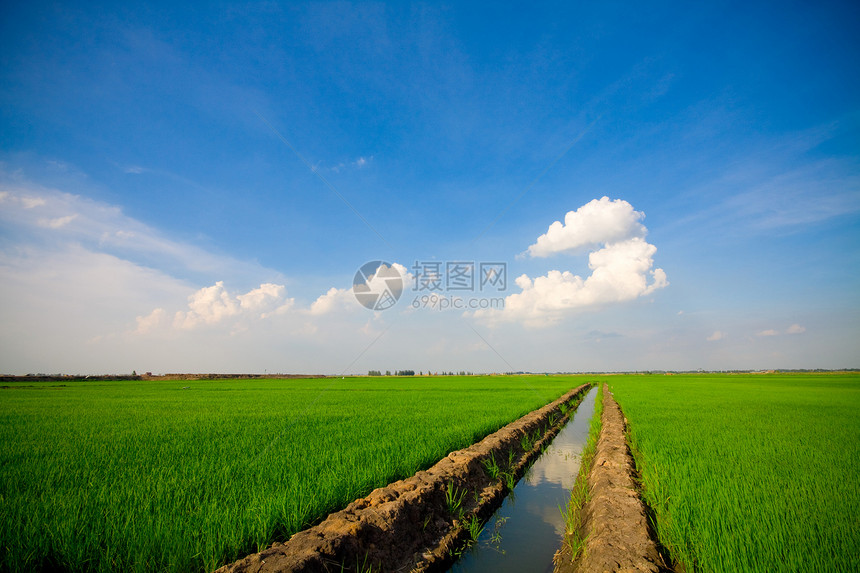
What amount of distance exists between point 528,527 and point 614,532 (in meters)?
1.39

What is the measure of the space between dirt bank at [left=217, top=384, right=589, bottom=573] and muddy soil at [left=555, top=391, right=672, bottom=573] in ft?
3.62

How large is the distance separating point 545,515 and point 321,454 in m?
3.09

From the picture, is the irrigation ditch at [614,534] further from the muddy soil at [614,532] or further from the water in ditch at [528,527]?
the water in ditch at [528,527]

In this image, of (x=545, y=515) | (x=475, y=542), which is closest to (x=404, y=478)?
(x=475, y=542)

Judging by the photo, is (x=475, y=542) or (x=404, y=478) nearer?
(x=475, y=542)

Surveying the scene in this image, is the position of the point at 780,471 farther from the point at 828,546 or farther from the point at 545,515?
the point at 545,515

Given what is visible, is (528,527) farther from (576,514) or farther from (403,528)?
(403,528)

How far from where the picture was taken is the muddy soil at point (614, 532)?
2.60 metres

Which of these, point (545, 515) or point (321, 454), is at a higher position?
point (321, 454)

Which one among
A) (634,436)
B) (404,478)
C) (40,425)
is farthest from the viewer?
(40,425)

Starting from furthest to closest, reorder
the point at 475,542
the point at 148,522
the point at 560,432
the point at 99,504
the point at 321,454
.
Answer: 1. the point at 560,432
2. the point at 321,454
3. the point at 475,542
4. the point at 99,504
5. the point at 148,522

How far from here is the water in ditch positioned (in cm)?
334

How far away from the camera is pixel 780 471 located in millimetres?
4469

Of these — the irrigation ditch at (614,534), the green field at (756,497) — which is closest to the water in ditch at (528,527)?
the irrigation ditch at (614,534)
